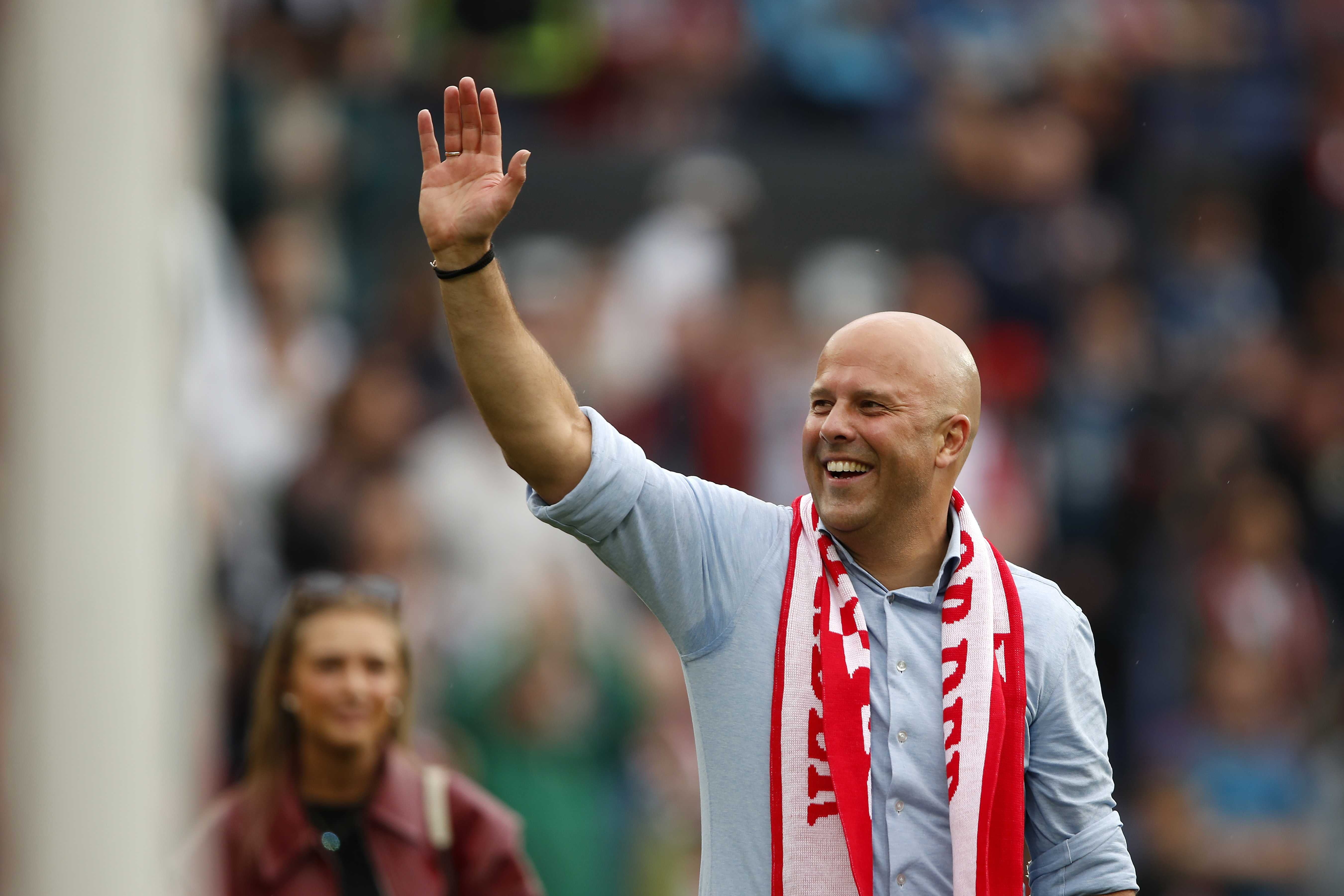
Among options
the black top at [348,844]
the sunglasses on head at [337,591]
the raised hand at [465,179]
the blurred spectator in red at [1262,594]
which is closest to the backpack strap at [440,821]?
the black top at [348,844]

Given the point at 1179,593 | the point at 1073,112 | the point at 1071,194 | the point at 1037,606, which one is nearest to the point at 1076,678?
the point at 1037,606

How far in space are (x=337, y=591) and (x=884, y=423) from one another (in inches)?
71.9

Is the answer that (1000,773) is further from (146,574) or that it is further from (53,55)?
(53,55)

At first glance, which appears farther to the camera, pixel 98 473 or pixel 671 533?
pixel 671 533

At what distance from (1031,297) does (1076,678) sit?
627 centimetres

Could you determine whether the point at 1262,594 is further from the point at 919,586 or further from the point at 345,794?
the point at 919,586

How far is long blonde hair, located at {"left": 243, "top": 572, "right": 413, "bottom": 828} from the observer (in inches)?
175

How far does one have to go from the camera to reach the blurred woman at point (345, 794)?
14.0ft

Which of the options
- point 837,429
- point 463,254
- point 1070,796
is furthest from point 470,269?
point 1070,796

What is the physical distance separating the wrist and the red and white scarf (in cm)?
86

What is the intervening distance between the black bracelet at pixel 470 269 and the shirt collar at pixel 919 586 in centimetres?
85

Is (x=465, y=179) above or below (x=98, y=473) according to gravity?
above

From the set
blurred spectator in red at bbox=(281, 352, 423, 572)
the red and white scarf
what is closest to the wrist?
the red and white scarf

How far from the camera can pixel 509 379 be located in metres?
2.92
